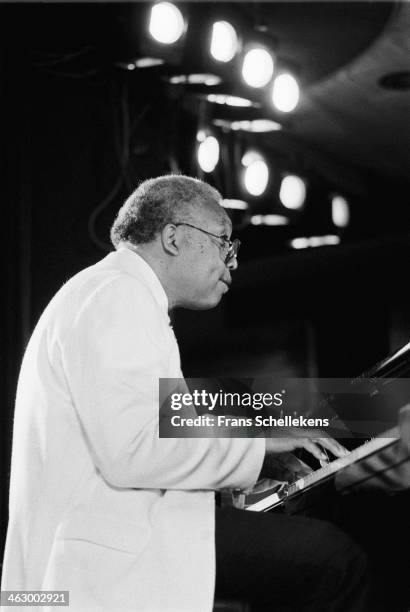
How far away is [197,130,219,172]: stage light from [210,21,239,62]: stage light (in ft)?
2.74

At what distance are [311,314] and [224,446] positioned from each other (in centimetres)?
547

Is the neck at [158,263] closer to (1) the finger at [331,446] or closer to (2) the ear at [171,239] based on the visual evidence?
(2) the ear at [171,239]

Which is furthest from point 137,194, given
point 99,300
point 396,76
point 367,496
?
point 396,76

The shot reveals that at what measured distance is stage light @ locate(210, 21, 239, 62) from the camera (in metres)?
3.37

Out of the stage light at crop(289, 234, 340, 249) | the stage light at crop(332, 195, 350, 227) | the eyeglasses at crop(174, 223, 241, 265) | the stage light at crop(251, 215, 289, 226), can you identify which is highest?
the stage light at crop(332, 195, 350, 227)

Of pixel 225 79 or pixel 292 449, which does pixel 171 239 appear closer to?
pixel 292 449

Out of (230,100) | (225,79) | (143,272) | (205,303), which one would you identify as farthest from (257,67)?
(143,272)

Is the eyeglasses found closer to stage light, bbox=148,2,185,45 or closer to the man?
the man

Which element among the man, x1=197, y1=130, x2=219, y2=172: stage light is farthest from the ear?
x1=197, y1=130, x2=219, y2=172: stage light

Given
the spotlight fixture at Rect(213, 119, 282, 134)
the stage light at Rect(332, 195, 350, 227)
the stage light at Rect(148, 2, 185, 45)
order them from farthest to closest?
the stage light at Rect(332, 195, 350, 227) → the spotlight fixture at Rect(213, 119, 282, 134) → the stage light at Rect(148, 2, 185, 45)

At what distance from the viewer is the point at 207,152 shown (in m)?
4.26

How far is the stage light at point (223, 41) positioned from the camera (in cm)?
337

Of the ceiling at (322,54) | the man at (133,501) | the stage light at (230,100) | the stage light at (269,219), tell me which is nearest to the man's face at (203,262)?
the man at (133,501)

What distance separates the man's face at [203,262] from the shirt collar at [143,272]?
0.33 ft
